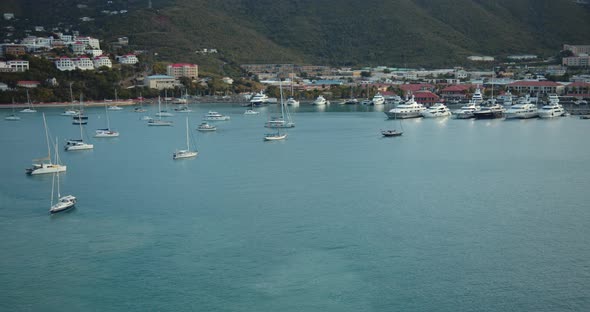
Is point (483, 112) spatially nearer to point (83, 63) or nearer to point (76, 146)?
point (76, 146)

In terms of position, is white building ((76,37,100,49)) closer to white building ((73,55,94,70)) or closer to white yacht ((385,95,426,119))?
white building ((73,55,94,70))

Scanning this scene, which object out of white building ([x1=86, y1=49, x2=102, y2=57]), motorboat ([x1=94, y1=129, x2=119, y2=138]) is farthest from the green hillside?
motorboat ([x1=94, y1=129, x2=119, y2=138])

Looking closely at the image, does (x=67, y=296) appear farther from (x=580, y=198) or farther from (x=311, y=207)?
(x=580, y=198)

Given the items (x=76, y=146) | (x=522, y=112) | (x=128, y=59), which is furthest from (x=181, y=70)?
(x=76, y=146)

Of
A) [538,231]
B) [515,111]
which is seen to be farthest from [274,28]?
[538,231]

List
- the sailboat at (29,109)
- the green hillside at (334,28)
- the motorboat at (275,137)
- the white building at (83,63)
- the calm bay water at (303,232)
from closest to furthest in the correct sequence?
1. the calm bay water at (303,232)
2. the motorboat at (275,137)
3. the sailboat at (29,109)
4. the white building at (83,63)
5. the green hillside at (334,28)

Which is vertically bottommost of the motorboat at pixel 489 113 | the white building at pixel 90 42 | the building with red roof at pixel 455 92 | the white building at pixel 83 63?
the motorboat at pixel 489 113

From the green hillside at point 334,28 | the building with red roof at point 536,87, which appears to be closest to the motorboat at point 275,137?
the building with red roof at point 536,87

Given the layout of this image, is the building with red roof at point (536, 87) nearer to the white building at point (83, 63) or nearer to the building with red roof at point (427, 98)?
the building with red roof at point (427, 98)
